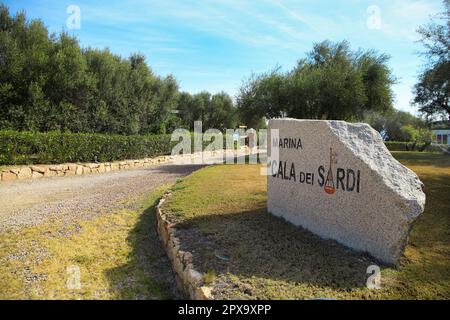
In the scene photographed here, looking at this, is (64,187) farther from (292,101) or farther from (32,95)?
(292,101)

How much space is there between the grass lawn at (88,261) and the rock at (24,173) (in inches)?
230

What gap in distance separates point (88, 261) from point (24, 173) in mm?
8178

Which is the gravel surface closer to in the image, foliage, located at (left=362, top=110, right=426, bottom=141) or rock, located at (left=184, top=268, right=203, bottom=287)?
rock, located at (left=184, top=268, right=203, bottom=287)

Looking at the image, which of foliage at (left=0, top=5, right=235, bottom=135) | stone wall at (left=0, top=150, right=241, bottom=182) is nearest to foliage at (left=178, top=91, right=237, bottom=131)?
foliage at (left=0, top=5, right=235, bottom=135)

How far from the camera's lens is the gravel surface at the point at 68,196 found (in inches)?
275

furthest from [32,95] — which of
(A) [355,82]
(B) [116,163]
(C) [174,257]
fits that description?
(A) [355,82]

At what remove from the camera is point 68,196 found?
353 inches

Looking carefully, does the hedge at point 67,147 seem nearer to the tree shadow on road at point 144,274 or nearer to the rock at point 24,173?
the rock at point 24,173

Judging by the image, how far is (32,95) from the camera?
563 inches

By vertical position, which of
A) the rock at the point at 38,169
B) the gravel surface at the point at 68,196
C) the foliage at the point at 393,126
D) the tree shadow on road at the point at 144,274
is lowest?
the tree shadow on road at the point at 144,274

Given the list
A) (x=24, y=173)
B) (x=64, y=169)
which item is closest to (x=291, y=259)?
(x=24, y=173)

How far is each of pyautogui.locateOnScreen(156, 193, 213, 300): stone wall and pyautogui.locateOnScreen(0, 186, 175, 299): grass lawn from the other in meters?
0.14

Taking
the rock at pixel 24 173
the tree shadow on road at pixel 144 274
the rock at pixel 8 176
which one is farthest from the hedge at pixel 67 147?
the tree shadow on road at pixel 144 274

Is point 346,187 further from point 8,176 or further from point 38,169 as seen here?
point 38,169
